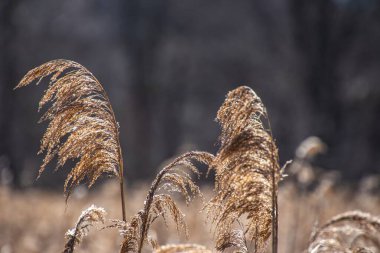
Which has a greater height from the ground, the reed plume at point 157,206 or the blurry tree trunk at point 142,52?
the blurry tree trunk at point 142,52

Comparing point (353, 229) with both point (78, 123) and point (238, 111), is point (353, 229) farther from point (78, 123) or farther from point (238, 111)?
point (78, 123)

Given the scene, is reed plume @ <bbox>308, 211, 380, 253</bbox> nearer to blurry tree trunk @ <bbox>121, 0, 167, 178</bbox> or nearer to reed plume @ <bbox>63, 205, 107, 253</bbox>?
reed plume @ <bbox>63, 205, 107, 253</bbox>

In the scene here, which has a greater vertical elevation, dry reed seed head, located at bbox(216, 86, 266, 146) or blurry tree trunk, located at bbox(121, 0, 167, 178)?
blurry tree trunk, located at bbox(121, 0, 167, 178)

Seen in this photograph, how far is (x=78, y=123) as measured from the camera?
2213 millimetres

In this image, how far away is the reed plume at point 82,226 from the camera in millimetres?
2027

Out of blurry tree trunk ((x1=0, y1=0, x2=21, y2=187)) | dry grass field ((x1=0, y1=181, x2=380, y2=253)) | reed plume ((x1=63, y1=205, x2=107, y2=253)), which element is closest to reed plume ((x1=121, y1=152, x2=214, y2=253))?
reed plume ((x1=63, y1=205, x2=107, y2=253))

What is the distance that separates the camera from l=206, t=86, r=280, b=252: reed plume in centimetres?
197

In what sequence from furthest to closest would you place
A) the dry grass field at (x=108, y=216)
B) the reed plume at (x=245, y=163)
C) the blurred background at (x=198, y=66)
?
the blurred background at (x=198, y=66)
the dry grass field at (x=108, y=216)
the reed plume at (x=245, y=163)

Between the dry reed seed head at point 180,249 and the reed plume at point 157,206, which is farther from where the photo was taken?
the reed plume at point 157,206

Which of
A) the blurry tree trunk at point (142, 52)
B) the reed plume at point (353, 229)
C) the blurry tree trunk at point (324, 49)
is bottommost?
the reed plume at point (353, 229)

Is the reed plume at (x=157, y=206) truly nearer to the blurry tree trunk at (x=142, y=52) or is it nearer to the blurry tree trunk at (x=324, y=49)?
the blurry tree trunk at (x=324, y=49)

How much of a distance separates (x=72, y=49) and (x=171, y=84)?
223 inches

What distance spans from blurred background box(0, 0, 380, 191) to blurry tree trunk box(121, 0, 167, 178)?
52 mm

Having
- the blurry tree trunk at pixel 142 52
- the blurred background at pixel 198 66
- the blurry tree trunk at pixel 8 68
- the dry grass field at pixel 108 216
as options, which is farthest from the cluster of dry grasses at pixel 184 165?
the blurry tree trunk at pixel 142 52
